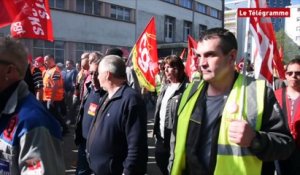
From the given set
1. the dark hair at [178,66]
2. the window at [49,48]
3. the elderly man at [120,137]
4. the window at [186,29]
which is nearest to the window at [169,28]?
the window at [186,29]

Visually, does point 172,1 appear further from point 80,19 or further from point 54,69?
point 54,69

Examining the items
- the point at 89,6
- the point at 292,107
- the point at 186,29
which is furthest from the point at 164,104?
the point at 186,29

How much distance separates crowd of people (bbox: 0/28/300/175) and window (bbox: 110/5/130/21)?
28584 mm

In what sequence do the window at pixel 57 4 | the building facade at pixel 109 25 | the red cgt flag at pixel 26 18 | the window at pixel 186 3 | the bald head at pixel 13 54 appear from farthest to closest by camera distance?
1. the window at pixel 186 3
2. the building facade at pixel 109 25
3. the window at pixel 57 4
4. the red cgt flag at pixel 26 18
5. the bald head at pixel 13 54

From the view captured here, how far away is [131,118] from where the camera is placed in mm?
3494

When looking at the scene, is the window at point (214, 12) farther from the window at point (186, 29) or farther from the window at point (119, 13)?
the window at point (119, 13)

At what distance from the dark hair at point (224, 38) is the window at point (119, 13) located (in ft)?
97.5

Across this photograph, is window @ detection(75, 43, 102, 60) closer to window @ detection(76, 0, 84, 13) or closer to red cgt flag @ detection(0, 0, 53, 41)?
window @ detection(76, 0, 84, 13)

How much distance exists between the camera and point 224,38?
8.14 feet

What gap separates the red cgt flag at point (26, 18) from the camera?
512 cm

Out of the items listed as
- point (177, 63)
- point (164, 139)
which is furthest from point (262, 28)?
point (164, 139)

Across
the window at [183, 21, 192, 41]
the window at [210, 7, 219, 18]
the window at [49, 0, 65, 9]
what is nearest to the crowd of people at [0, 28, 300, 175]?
the window at [49, 0, 65, 9]

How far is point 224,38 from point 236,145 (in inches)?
25.8

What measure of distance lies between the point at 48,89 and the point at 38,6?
4030mm
